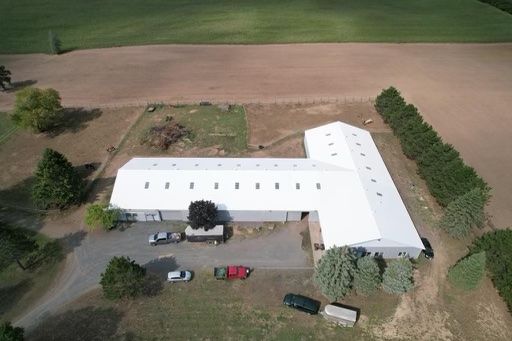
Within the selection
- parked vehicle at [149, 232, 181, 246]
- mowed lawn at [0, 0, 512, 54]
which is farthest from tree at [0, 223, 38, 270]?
mowed lawn at [0, 0, 512, 54]

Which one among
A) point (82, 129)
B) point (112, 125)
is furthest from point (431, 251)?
point (82, 129)

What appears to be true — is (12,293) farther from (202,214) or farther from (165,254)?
(202,214)

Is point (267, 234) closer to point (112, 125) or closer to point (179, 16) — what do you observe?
point (112, 125)

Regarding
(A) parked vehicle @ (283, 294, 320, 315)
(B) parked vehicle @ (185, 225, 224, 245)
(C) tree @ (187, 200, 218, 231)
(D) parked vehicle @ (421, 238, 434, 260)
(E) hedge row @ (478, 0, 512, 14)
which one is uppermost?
(E) hedge row @ (478, 0, 512, 14)

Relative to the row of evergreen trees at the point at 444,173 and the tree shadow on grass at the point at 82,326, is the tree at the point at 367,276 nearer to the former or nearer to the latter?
the row of evergreen trees at the point at 444,173

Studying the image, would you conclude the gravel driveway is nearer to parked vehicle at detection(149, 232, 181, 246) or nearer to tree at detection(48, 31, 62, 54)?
parked vehicle at detection(149, 232, 181, 246)

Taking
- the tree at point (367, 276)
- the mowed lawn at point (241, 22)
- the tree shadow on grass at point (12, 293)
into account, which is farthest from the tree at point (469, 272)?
the mowed lawn at point (241, 22)

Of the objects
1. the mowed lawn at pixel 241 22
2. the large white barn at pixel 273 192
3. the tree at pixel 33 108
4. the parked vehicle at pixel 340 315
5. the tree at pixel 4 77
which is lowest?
the parked vehicle at pixel 340 315
